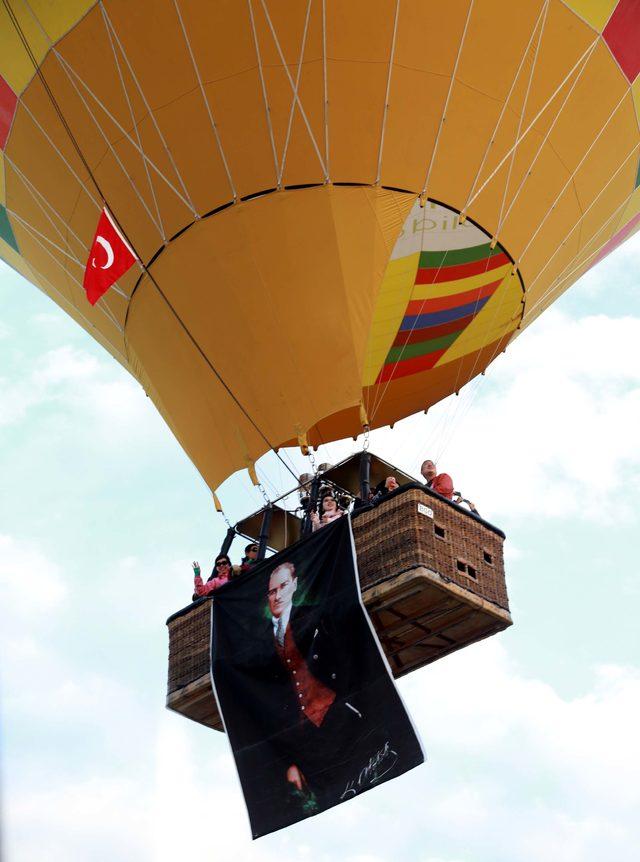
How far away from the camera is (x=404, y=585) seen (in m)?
9.32

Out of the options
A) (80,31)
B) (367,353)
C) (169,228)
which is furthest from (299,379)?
(80,31)

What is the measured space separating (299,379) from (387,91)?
2225 mm

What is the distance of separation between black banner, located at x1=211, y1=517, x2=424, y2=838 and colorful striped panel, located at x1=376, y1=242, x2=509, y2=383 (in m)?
2.30

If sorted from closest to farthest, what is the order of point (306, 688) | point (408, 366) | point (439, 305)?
point (306, 688) → point (439, 305) → point (408, 366)

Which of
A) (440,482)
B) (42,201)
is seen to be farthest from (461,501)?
(42,201)

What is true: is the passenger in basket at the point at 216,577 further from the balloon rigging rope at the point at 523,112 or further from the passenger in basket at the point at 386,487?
the balloon rigging rope at the point at 523,112

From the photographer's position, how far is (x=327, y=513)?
10.2 meters

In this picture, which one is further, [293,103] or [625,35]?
[625,35]

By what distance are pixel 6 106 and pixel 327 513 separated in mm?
4154

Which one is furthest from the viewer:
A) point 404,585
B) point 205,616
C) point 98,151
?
point 98,151

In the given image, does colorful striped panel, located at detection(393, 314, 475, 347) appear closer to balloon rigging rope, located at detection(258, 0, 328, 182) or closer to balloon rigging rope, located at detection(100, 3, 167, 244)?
balloon rigging rope, located at detection(258, 0, 328, 182)

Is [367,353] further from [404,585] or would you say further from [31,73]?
[31,73]
